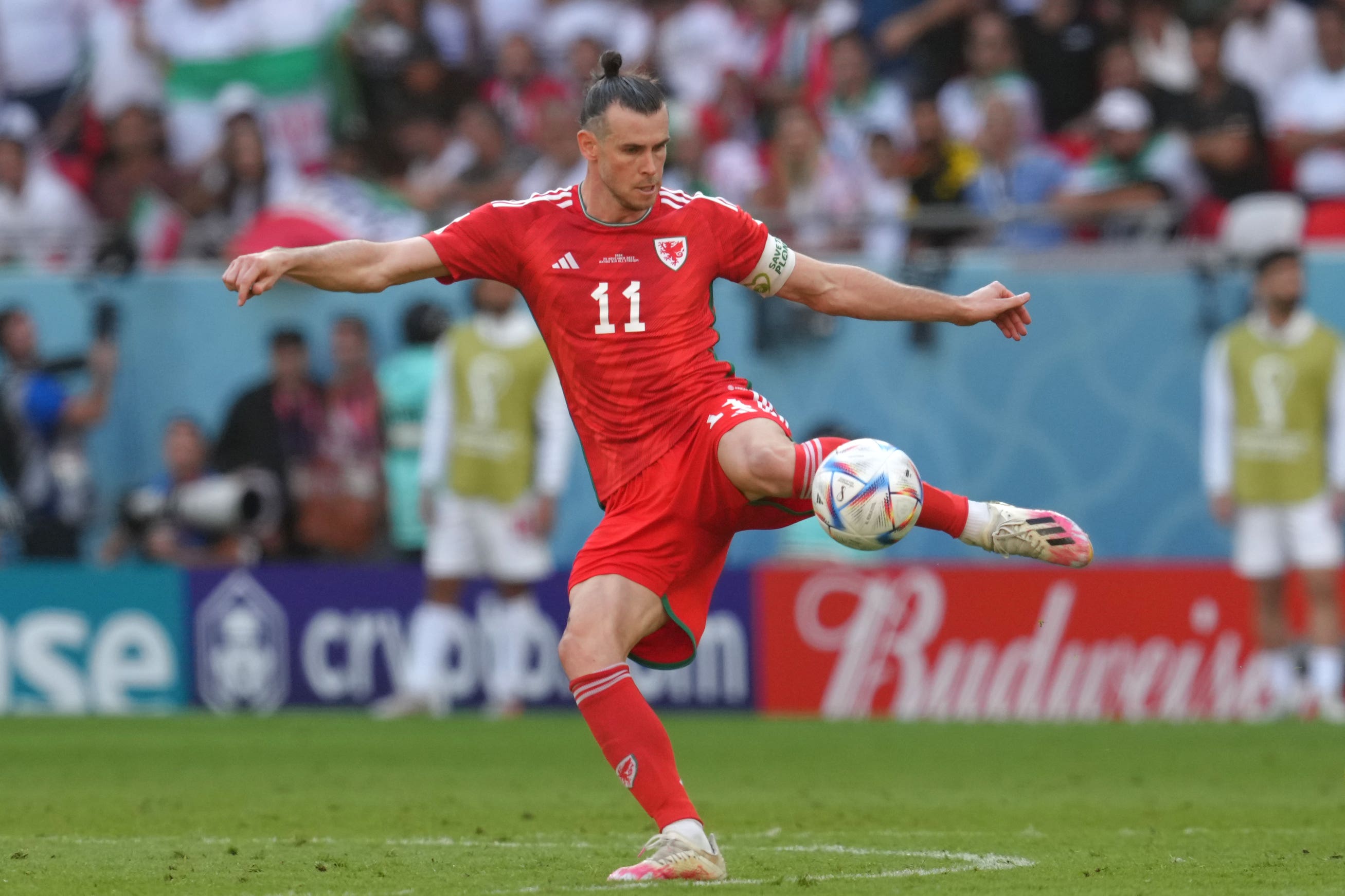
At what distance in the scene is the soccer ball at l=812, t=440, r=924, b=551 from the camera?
596 cm

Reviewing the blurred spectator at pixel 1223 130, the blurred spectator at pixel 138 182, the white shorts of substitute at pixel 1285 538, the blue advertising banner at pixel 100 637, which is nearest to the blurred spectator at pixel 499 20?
the blurred spectator at pixel 138 182

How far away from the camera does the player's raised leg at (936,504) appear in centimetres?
611

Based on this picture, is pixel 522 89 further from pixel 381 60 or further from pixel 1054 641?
pixel 1054 641

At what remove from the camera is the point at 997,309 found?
6.56 m

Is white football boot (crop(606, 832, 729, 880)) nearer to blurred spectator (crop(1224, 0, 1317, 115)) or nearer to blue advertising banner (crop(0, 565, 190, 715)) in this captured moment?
blue advertising banner (crop(0, 565, 190, 715))

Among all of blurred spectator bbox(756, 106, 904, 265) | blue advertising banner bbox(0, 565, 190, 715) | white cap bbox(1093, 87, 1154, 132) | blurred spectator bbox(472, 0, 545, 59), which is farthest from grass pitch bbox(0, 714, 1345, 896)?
blurred spectator bbox(472, 0, 545, 59)

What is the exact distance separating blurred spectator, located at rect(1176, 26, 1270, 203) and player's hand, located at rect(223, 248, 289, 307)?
9377 millimetres

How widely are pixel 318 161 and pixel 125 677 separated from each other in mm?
4576

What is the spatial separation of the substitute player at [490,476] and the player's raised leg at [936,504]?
23.0 ft

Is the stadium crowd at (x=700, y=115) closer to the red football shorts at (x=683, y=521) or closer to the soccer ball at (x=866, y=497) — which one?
the red football shorts at (x=683, y=521)

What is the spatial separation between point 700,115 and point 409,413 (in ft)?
11.8

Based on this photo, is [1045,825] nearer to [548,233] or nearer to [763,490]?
[763,490]

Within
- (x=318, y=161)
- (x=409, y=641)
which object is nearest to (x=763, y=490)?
(x=409, y=641)

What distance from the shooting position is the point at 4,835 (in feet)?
24.8
